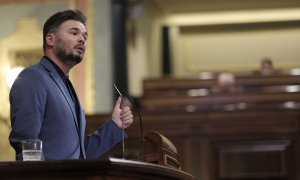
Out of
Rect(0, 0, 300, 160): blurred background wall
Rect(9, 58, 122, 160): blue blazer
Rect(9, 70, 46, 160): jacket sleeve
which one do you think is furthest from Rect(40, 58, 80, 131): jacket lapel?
Rect(0, 0, 300, 160): blurred background wall

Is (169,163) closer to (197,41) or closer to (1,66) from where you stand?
(1,66)

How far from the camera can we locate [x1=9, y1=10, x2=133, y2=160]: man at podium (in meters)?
2.96

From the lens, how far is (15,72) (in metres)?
8.71

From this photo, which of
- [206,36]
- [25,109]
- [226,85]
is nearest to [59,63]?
[25,109]

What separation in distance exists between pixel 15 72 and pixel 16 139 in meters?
5.87

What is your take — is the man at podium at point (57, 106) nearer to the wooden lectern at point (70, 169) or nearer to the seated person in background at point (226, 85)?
the wooden lectern at point (70, 169)

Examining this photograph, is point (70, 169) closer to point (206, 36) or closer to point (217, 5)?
point (217, 5)

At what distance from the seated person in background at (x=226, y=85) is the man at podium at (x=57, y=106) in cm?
494

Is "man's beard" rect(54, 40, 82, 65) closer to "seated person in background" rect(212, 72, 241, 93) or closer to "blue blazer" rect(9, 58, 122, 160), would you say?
"blue blazer" rect(9, 58, 122, 160)

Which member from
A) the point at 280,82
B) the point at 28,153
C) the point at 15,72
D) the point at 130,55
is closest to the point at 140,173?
the point at 28,153

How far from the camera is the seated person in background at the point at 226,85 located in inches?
326

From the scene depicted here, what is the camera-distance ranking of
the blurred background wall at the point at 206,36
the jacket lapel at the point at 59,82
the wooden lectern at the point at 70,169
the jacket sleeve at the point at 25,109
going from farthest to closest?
the blurred background wall at the point at 206,36 → the jacket lapel at the point at 59,82 → the jacket sleeve at the point at 25,109 → the wooden lectern at the point at 70,169

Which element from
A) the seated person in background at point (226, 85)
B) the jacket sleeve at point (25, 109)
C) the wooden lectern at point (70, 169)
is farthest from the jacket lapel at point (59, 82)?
the seated person in background at point (226, 85)


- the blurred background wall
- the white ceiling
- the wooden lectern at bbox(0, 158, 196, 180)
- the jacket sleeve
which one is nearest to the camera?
the wooden lectern at bbox(0, 158, 196, 180)
